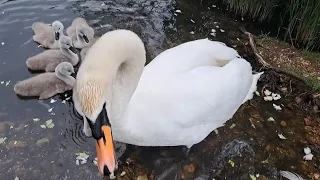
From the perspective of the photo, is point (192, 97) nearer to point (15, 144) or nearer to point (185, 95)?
point (185, 95)

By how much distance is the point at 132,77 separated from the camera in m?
3.47

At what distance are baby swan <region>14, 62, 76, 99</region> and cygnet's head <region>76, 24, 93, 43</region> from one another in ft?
2.07

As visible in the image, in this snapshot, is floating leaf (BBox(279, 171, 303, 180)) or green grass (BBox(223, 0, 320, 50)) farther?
green grass (BBox(223, 0, 320, 50))

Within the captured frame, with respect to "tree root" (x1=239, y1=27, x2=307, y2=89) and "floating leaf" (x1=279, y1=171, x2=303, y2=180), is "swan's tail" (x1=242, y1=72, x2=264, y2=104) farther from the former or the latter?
"floating leaf" (x1=279, y1=171, x2=303, y2=180)

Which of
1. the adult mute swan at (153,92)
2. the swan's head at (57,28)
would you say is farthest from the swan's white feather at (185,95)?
the swan's head at (57,28)

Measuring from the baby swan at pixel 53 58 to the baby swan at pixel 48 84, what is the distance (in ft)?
0.90

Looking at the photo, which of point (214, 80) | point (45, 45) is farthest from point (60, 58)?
point (214, 80)

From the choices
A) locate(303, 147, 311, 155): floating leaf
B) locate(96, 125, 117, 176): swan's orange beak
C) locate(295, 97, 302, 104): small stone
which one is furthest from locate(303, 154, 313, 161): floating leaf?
locate(96, 125, 117, 176): swan's orange beak

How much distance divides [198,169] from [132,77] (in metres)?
1.49

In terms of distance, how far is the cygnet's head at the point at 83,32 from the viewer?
564cm

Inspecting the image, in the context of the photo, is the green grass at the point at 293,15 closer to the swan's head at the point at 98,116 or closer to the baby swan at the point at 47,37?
the baby swan at the point at 47,37

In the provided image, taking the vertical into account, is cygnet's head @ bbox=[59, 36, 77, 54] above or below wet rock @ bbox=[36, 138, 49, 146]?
above

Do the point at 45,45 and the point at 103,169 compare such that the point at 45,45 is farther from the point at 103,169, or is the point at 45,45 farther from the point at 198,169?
the point at 103,169

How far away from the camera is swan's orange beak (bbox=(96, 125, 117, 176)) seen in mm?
2951
